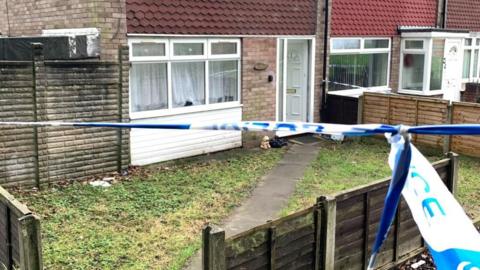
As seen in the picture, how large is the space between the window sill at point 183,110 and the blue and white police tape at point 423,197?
25.2 ft

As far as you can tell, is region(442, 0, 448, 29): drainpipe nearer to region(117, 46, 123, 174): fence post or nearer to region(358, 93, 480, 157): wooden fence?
region(358, 93, 480, 157): wooden fence

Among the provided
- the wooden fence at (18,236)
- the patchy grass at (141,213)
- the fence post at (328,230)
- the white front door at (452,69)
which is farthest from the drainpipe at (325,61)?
the wooden fence at (18,236)

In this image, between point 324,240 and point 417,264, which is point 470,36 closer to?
point 417,264

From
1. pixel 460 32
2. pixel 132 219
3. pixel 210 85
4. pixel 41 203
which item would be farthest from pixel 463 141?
pixel 41 203

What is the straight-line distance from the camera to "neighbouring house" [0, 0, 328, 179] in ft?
30.7

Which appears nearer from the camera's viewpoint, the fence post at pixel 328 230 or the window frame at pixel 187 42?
the fence post at pixel 328 230

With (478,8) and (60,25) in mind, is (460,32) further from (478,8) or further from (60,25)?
(60,25)

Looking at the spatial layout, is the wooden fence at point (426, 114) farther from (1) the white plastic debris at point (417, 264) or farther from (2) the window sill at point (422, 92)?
(1) the white plastic debris at point (417, 264)

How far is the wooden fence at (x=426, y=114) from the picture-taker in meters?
10.7

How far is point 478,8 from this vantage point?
1798 cm

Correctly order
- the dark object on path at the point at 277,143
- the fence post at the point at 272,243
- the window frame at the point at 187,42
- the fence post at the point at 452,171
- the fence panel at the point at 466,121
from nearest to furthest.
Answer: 1. the fence post at the point at 272,243
2. the fence post at the point at 452,171
3. the window frame at the point at 187,42
4. the fence panel at the point at 466,121
5. the dark object on path at the point at 277,143

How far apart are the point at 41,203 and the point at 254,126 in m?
Result: 5.99

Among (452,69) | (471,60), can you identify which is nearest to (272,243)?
(452,69)

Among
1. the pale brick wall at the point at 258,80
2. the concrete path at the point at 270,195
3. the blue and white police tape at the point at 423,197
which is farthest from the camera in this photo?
the pale brick wall at the point at 258,80
